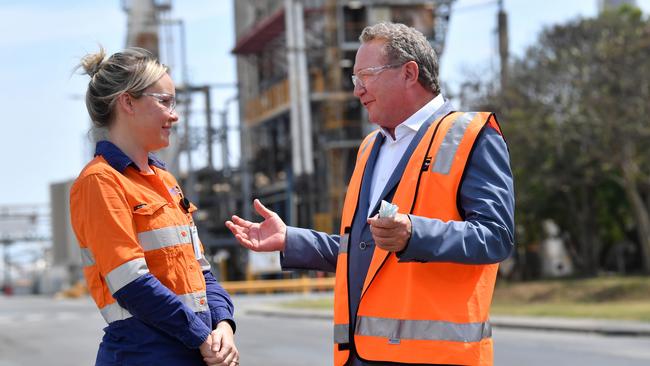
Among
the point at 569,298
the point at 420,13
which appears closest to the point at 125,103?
the point at 569,298

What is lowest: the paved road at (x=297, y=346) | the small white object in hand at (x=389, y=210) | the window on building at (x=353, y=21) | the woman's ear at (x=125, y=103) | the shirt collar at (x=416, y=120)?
the paved road at (x=297, y=346)

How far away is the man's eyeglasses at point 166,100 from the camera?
4625 millimetres

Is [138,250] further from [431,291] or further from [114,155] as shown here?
[431,291]

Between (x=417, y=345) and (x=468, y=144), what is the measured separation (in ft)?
2.42

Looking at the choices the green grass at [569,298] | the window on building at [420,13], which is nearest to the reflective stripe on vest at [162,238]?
the green grass at [569,298]

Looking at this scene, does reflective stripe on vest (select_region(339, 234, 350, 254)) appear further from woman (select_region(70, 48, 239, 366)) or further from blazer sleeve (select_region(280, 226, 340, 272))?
woman (select_region(70, 48, 239, 366))

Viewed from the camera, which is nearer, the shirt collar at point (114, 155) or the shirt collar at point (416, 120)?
the shirt collar at point (114, 155)

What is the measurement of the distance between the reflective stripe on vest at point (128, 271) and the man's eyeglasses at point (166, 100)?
652mm

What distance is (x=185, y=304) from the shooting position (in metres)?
4.42

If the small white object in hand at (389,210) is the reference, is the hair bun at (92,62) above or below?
above

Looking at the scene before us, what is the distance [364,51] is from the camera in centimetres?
473

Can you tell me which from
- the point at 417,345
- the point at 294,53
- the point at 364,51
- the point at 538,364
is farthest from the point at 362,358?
the point at 294,53

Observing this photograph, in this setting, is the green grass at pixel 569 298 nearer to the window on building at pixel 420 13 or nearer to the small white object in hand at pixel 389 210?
the window on building at pixel 420 13

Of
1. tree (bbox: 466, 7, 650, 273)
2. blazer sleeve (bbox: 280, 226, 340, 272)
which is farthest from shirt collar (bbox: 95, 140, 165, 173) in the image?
tree (bbox: 466, 7, 650, 273)
